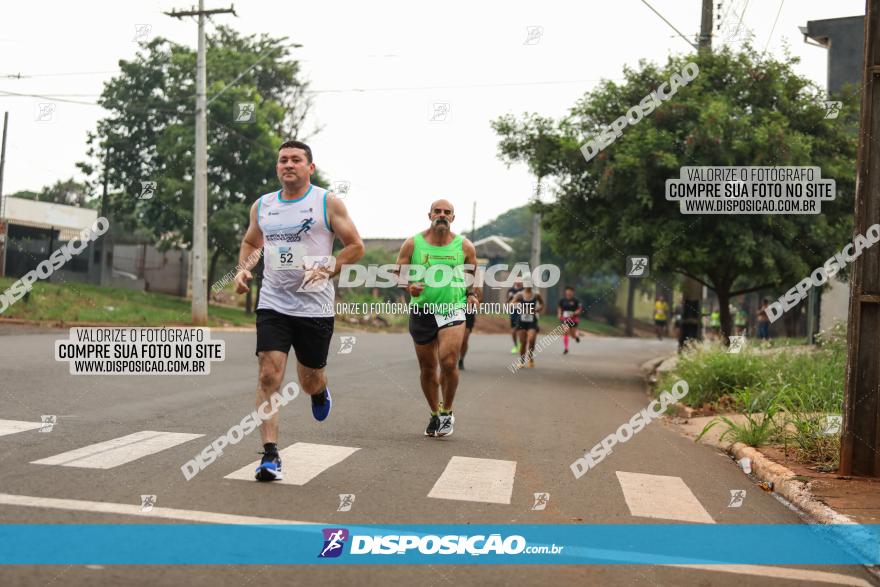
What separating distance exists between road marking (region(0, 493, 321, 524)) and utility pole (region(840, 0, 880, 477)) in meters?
4.35

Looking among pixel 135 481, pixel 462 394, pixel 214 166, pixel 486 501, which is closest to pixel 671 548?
pixel 486 501

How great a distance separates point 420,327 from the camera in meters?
9.32

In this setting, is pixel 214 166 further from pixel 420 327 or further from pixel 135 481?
pixel 135 481

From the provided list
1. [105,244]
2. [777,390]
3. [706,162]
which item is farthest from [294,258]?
[105,244]

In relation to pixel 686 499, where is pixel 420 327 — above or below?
above

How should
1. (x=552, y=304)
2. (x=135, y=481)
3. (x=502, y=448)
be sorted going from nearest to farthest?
(x=135, y=481) < (x=502, y=448) < (x=552, y=304)

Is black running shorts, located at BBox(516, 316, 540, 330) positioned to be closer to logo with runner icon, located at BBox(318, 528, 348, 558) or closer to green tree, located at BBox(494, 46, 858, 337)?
green tree, located at BBox(494, 46, 858, 337)

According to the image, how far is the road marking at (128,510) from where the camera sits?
17.4 feet

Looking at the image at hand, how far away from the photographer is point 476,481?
702 cm

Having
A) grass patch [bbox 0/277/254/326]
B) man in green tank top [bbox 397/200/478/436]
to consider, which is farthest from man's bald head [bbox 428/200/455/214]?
grass patch [bbox 0/277/254/326]

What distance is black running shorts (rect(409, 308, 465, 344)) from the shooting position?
9.28 meters

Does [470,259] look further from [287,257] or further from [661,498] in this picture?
[661,498]

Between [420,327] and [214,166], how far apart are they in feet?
100

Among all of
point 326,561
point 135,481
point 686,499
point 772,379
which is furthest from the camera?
point 772,379
